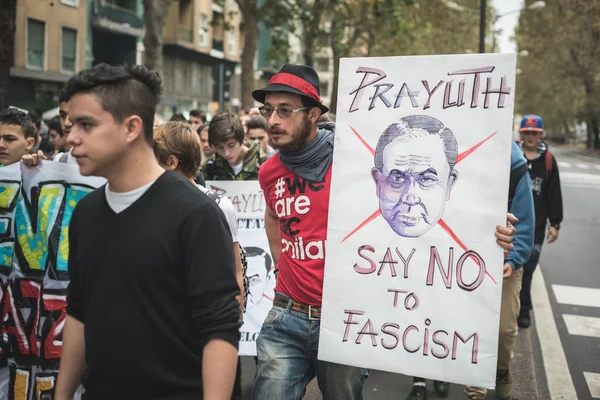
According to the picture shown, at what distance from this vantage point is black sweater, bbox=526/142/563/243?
275 inches

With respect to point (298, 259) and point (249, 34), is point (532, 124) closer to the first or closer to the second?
point (298, 259)

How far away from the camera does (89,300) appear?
7.04ft

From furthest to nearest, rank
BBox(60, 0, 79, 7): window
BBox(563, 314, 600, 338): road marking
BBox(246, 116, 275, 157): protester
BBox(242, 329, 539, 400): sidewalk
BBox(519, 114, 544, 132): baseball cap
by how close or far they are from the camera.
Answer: BBox(60, 0, 79, 7): window < BBox(246, 116, 275, 157): protester < BBox(563, 314, 600, 338): road marking < BBox(519, 114, 544, 132): baseball cap < BBox(242, 329, 539, 400): sidewalk

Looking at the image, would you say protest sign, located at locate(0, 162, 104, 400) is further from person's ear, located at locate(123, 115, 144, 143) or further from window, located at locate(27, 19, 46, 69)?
window, located at locate(27, 19, 46, 69)

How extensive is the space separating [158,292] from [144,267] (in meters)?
0.08

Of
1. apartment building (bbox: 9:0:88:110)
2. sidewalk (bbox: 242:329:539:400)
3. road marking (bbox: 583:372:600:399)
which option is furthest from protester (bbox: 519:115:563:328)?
apartment building (bbox: 9:0:88:110)

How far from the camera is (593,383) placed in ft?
17.6

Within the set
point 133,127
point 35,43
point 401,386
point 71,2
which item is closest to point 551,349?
point 401,386

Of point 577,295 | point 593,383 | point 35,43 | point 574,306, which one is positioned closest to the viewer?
point 593,383

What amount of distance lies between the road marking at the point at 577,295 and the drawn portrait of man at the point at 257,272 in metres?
3.91

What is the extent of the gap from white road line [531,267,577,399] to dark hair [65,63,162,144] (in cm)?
400

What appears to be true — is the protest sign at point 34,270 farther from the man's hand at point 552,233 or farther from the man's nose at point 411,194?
the man's hand at point 552,233

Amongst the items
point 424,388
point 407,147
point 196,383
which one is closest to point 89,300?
point 196,383

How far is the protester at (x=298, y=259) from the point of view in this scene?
318 cm
